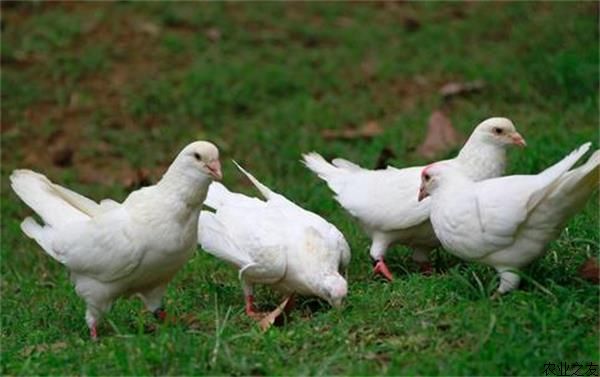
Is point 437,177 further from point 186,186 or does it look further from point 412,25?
point 412,25

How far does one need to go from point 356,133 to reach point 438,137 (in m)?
0.87

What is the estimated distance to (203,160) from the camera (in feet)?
17.9

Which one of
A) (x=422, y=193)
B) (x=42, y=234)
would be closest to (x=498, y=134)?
(x=422, y=193)

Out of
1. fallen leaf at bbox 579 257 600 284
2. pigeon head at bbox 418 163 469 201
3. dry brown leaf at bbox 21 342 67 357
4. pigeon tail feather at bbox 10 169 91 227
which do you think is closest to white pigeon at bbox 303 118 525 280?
pigeon head at bbox 418 163 469 201

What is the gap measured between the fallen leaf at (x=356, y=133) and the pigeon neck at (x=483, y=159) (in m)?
3.73

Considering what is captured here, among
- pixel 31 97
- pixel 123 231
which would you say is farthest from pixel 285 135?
pixel 123 231

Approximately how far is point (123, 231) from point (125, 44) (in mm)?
6500

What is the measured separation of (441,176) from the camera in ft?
18.6

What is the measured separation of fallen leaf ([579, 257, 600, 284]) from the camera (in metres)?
5.23

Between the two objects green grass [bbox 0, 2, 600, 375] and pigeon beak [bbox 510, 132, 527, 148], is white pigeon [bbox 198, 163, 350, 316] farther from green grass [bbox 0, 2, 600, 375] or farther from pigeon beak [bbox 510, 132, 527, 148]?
pigeon beak [bbox 510, 132, 527, 148]

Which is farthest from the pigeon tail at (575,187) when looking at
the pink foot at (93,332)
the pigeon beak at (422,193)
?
the pink foot at (93,332)

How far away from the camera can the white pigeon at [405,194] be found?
241 inches

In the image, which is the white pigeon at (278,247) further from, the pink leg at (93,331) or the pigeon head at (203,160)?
the pink leg at (93,331)

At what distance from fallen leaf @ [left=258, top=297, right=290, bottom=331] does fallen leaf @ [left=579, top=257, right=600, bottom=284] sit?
1457 mm
